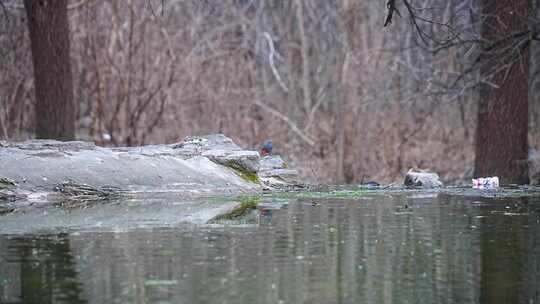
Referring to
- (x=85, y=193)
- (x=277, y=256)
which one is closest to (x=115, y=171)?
(x=85, y=193)

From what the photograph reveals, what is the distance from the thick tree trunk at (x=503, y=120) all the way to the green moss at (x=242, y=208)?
678cm

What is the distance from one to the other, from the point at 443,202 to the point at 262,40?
1321 cm

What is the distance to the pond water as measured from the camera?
5.93 meters

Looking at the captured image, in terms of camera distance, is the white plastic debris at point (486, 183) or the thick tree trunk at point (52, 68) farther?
the thick tree trunk at point (52, 68)

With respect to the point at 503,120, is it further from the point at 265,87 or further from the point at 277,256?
the point at 277,256

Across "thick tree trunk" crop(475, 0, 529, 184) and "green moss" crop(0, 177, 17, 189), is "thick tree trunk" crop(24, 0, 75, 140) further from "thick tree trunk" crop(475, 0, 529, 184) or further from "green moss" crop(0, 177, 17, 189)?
"thick tree trunk" crop(475, 0, 529, 184)

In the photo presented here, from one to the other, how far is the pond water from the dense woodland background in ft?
30.6

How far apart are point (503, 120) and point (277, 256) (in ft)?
34.7

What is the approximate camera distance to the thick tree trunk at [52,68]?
52.4 feet

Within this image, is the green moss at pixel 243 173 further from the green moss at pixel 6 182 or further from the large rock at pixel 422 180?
the green moss at pixel 6 182

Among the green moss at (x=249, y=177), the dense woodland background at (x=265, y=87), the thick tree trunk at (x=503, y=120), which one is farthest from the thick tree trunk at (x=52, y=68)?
the thick tree trunk at (x=503, y=120)

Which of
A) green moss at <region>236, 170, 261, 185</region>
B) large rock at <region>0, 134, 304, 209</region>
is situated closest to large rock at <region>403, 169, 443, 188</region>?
large rock at <region>0, 134, 304, 209</region>

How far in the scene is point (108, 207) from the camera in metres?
10.3

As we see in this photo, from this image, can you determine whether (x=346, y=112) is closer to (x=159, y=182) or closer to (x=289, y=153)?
(x=289, y=153)
